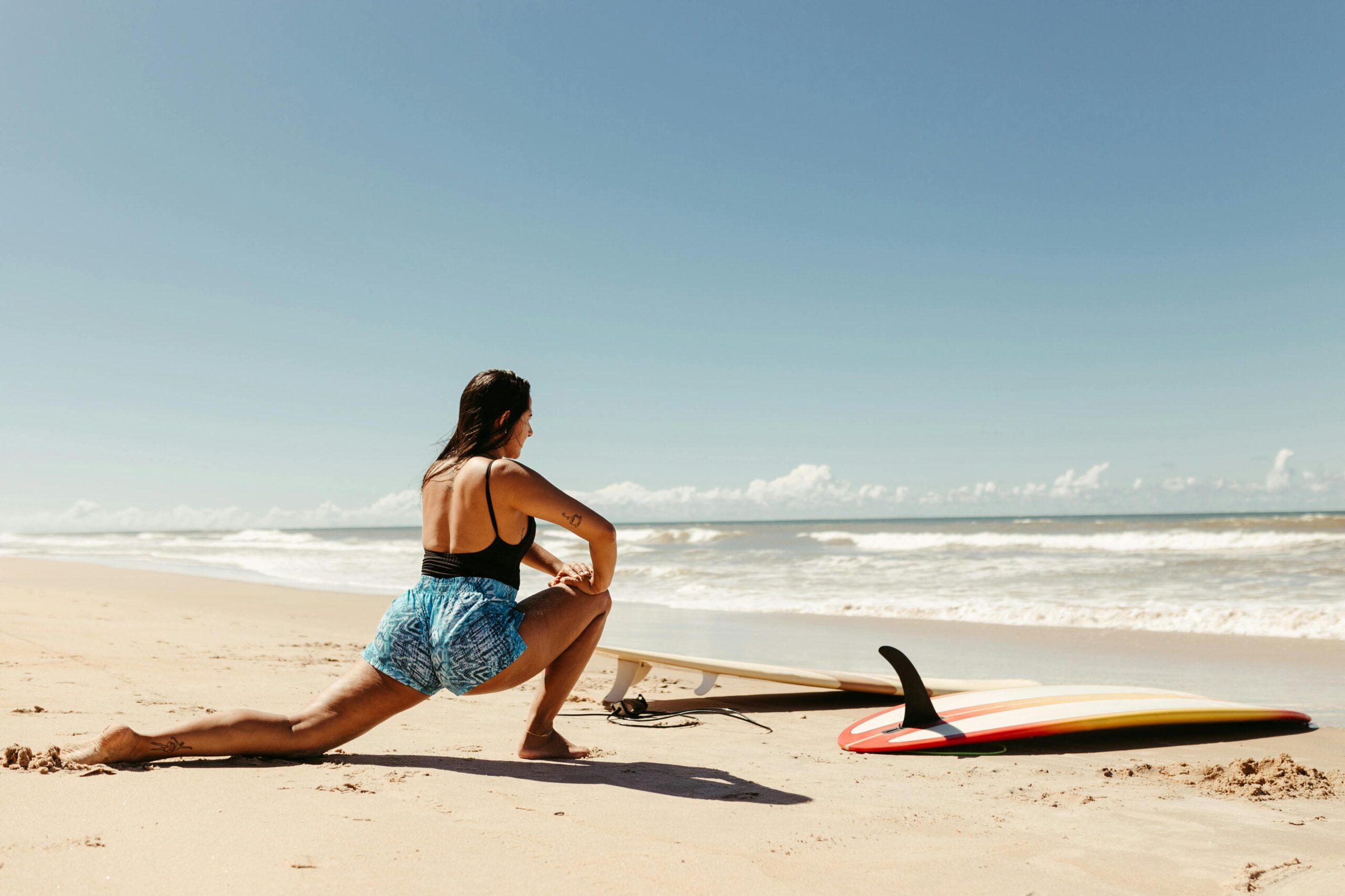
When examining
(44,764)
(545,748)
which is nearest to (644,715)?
(545,748)

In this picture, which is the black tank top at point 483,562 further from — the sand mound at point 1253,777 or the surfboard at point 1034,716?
the sand mound at point 1253,777

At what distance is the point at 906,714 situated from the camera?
150 inches

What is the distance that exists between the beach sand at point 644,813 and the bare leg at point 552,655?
0.12 meters

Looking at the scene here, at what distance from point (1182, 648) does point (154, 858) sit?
7.16 m

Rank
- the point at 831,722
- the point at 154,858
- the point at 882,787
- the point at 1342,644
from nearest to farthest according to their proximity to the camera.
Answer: the point at 154,858
the point at 882,787
the point at 831,722
the point at 1342,644

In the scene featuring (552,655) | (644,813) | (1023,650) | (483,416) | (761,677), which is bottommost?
(1023,650)

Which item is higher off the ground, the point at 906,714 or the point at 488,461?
the point at 488,461

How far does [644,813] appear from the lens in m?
2.49

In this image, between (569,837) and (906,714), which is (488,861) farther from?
(906,714)

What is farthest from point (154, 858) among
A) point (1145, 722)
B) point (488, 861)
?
point (1145, 722)

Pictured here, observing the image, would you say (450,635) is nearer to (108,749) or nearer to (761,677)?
(108,749)

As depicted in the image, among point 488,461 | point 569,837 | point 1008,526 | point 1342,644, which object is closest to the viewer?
point 569,837

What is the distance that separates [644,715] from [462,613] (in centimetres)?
187

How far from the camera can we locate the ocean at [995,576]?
8.67 m
